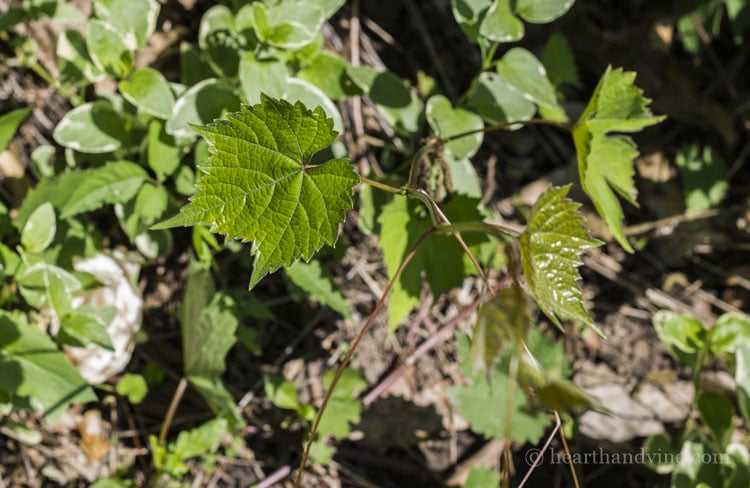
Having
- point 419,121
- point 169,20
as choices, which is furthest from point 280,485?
point 169,20

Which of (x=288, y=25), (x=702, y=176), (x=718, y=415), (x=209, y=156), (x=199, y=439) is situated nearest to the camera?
(x=209, y=156)

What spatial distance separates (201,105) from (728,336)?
1865 millimetres

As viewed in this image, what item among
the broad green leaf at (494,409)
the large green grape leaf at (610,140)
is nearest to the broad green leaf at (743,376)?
the broad green leaf at (494,409)

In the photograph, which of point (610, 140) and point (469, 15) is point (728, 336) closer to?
point (610, 140)

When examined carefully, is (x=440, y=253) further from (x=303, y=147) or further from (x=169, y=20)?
(x=169, y=20)

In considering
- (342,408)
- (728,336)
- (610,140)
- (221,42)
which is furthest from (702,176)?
(221,42)

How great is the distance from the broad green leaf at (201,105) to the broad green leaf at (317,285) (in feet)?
1.49

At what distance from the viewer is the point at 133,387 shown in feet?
7.12

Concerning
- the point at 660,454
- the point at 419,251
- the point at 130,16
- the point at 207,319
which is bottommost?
the point at 660,454

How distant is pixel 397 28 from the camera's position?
8.76ft

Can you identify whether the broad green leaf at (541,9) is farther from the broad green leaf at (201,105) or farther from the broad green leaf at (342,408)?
the broad green leaf at (342,408)

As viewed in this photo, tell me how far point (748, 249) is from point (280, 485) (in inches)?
84.8

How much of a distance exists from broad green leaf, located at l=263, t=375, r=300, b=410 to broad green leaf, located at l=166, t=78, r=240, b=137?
85 cm

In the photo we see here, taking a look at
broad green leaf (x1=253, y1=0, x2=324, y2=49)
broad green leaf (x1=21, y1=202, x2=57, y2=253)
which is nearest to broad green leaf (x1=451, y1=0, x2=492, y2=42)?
broad green leaf (x1=253, y1=0, x2=324, y2=49)
